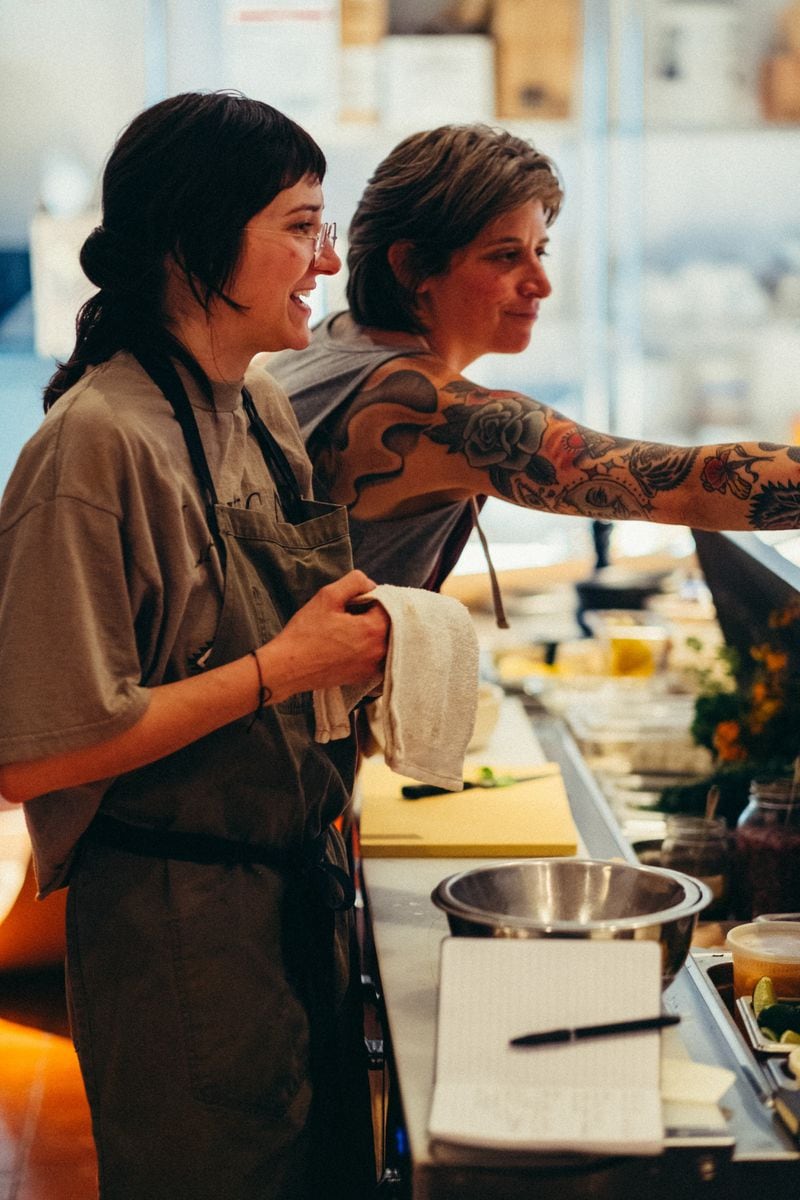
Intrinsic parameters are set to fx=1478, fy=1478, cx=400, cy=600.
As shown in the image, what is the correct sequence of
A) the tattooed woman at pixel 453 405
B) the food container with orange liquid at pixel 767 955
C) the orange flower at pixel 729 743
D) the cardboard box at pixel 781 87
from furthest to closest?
the cardboard box at pixel 781 87, the orange flower at pixel 729 743, the tattooed woman at pixel 453 405, the food container with orange liquid at pixel 767 955

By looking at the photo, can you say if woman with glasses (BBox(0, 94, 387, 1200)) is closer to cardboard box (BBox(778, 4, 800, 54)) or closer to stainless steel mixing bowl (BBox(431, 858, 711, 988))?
stainless steel mixing bowl (BBox(431, 858, 711, 988))

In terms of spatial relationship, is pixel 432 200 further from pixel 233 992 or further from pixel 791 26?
pixel 791 26

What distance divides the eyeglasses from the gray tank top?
0.37 m

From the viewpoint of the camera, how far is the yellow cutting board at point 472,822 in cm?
221

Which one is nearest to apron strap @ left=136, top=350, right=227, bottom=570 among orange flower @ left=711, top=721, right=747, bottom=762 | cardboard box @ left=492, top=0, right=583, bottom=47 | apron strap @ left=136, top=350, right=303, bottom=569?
apron strap @ left=136, top=350, right=303, bottom=569

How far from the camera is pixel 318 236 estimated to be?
65.9 inches

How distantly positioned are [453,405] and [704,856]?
804 mm

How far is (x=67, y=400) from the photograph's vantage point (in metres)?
1.52

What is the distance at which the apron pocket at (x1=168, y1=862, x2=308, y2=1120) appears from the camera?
1.59m

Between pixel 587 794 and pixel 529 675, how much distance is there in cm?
113

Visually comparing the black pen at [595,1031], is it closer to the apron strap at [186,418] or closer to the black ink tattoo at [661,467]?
the apron strap at [186,418]

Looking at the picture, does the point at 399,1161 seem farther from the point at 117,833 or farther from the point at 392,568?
the point at 392,568

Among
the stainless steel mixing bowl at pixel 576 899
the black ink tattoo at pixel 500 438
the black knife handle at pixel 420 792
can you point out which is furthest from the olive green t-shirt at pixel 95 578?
the black knife handle at pixel 420 792

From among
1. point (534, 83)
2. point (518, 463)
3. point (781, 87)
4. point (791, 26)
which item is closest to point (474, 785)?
point (518, 463)
